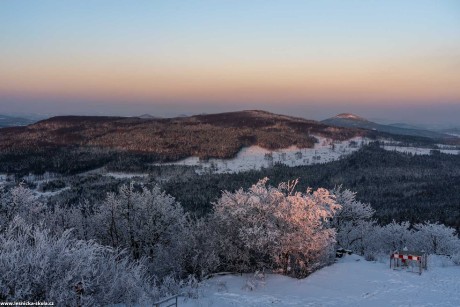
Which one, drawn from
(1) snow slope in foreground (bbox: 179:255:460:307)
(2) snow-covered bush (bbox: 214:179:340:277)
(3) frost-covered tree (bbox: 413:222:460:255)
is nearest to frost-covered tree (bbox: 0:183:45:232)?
(2) snow-covered bush (bbox: 214:179:340:277)

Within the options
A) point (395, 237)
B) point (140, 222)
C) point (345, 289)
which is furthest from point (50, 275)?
point (395, 237)

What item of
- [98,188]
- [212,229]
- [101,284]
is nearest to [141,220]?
[212,229]

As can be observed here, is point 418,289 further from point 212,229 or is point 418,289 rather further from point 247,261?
point 212,229

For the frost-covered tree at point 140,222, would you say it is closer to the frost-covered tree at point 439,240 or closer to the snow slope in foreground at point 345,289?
the snow slope in foreground at point 345,289

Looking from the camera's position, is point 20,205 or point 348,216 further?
point 348,216

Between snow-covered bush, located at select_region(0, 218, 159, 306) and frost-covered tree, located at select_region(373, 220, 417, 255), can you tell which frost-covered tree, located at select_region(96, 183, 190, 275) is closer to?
snow-covered bush, located at select_region(0, 218, 159, 306)

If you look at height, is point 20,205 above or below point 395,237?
above

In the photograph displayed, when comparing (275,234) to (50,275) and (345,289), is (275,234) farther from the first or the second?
(50,275)
